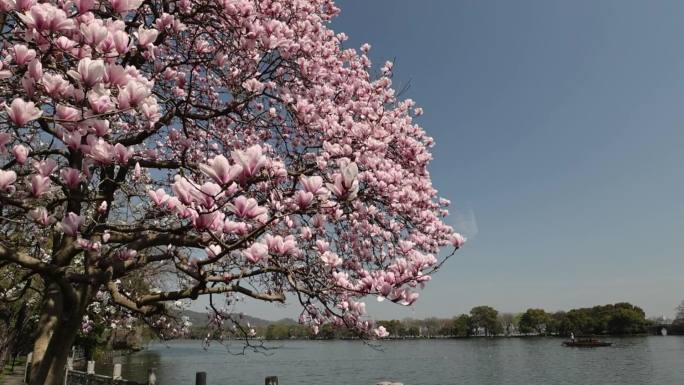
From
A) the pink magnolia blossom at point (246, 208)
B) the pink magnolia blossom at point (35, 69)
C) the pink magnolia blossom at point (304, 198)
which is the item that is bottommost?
the pink magnolia blossom at point (246, 208)

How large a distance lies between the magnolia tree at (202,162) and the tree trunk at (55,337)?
22 mm

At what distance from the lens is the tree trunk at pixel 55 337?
566 centimetres

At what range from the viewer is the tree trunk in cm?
566

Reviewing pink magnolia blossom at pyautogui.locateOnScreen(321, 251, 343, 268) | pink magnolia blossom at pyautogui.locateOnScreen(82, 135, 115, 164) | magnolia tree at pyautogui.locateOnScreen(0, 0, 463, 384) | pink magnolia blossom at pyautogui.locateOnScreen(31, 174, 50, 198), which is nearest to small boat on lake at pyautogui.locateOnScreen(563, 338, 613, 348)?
magnolia tree at pyautogui.locateOnScreen(0, 0, 463, 384)

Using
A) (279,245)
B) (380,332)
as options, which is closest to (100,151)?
(279,245)

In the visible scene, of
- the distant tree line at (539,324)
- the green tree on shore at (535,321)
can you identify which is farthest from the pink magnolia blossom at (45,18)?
the green tree on shore at (535,321)

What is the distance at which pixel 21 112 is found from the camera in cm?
252

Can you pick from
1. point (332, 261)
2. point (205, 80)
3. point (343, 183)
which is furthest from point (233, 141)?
point (343, 183)

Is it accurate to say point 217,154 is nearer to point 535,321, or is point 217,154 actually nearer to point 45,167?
point 45,167

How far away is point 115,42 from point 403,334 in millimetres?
203251

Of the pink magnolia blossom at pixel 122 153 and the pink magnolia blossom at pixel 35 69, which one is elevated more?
the pink magnolia blossom at pixel 35 69

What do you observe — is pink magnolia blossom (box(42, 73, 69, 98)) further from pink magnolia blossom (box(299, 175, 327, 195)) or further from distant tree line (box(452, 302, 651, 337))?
distant tree line (box(452, 302, 651, 337))

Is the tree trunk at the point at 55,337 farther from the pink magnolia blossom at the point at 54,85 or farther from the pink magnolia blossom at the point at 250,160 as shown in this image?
the pink magnolia blossom at the point at 250,160

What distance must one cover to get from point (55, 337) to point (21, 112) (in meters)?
4.33
